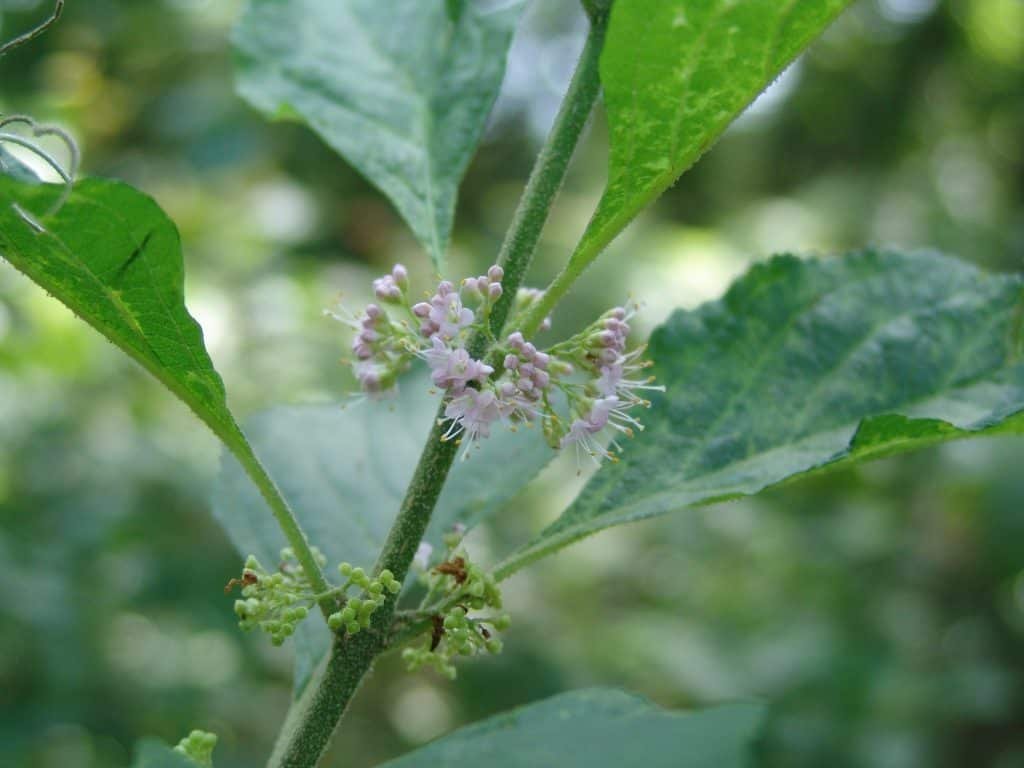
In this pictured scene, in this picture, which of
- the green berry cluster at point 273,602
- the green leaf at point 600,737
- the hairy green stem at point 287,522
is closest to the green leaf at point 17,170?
the hairy green stem at point 287,522

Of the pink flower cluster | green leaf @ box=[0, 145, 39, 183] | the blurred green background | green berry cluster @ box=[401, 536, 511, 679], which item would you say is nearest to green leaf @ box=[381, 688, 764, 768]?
green berry cluster @ box=[401, 536, 511, 679]

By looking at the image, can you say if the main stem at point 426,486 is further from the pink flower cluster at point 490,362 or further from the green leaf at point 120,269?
the green leaf at point 120,269

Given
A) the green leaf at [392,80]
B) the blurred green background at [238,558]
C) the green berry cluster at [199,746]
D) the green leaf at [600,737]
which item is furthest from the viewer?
the blurred green background at [238,558]

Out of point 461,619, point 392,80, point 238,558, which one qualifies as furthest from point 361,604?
point 238,558

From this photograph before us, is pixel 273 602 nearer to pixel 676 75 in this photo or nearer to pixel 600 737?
pixel 600 737

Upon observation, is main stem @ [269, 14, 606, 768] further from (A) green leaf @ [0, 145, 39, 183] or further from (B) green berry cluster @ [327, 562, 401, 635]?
(A) green leaf @ [0, 145, 39, 183]

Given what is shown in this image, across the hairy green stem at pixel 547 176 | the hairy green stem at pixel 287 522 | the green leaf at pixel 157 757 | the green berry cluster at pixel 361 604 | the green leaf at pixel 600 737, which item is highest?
the hairy green stem at pixel 547 176

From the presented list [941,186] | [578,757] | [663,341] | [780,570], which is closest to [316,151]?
[780,570]
